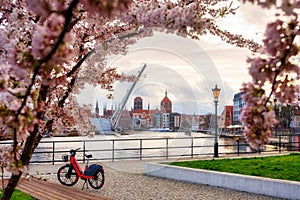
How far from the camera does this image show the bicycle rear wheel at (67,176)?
9.92m

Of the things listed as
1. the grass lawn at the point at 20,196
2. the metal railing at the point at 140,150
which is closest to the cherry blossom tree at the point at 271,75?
the grass lawn at the point at 20,196

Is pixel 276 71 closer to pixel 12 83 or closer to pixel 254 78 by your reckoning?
pixel 254 78

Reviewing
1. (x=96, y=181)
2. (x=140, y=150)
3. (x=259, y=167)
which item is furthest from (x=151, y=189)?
(x=140, y=150)

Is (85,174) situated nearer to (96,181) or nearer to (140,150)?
(96,181)

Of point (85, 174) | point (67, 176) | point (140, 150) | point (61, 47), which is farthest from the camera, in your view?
point (140, 150)

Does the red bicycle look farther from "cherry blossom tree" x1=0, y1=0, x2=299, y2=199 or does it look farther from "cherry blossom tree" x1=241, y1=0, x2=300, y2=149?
"cherry blossom tree" x1=241, y1=0, x2=300, y2=149

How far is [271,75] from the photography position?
1818mm

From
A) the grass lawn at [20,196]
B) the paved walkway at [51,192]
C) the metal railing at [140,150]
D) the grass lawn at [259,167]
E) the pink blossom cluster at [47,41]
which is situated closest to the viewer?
the pink blossom cluster at [47,41]

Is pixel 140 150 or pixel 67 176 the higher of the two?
pixel 140 150

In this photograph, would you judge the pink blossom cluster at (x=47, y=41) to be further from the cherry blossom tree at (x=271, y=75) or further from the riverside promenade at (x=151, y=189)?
the riverside promenade at (x=151, y=189)

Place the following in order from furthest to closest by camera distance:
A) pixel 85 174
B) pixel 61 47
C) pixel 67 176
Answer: pixel 67 176
pixel 85 174
pixel 61 47

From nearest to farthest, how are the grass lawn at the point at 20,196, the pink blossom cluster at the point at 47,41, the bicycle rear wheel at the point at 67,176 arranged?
the pink blossom cluster at the point at 47,41, the grass lawn at the point at 20,196, the bicycle rear wheel at the point at 67,176

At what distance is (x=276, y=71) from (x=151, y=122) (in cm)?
1915

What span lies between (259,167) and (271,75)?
9185 mm
